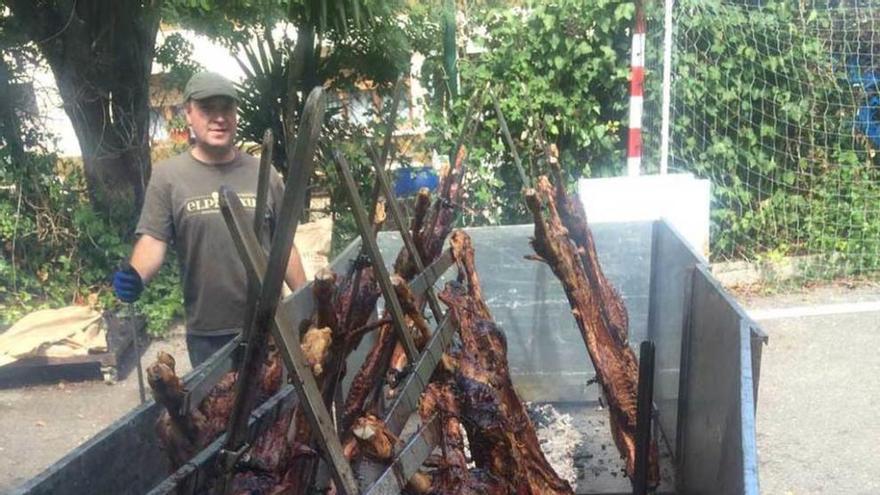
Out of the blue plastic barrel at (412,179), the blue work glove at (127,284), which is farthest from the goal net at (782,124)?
the blue work glove at (127,284)

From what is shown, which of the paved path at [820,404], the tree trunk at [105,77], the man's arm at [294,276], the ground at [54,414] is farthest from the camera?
the tree trunk at [105,77]

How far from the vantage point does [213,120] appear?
3.76 meters

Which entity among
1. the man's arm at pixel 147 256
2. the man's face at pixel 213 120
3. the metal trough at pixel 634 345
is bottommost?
the metal trough at pixel 634 345

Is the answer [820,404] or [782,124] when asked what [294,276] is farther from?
[782,124]

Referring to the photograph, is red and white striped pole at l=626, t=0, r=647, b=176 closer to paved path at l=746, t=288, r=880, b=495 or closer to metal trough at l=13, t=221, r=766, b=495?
paved path at l=746, t=288, r=880, b=495

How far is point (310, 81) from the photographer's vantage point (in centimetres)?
749

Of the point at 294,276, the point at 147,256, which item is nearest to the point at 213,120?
the point at 147,256

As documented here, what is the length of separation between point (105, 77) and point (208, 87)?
3709mm

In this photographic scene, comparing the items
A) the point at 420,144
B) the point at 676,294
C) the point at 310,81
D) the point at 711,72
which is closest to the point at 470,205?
the point at 420,144

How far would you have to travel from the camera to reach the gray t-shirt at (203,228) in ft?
12.3

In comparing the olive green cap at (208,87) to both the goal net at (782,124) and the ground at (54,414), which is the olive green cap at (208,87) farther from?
the goal net at (782,124)

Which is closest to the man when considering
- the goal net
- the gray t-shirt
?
the gray t-shirt

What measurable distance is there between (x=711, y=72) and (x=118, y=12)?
5.08 metres

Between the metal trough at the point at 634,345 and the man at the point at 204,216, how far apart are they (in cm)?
53
